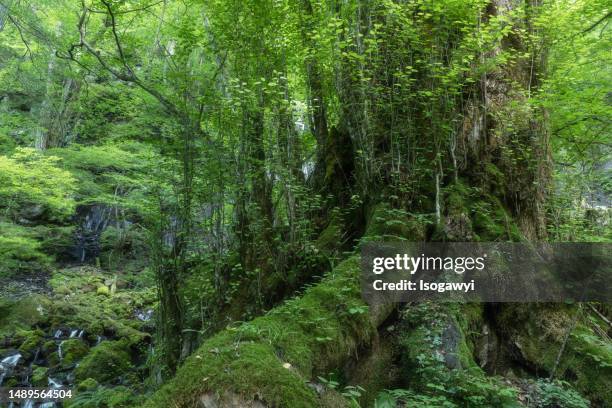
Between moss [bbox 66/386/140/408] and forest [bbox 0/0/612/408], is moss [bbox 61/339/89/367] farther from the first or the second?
moss [bbox 66/386/140/408]

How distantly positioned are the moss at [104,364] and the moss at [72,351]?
0.31m

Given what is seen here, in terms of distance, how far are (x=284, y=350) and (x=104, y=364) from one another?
21.6 ft

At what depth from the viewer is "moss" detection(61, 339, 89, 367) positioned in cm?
885

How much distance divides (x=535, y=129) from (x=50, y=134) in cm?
1518

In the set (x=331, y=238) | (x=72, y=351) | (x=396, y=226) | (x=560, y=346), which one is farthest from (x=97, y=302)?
(x=560, y=346)

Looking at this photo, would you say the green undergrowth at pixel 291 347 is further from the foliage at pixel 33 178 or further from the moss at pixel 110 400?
the foliage at pixel 33 178

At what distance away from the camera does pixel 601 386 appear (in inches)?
172

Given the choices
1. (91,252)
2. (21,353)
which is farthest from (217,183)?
(91,252)

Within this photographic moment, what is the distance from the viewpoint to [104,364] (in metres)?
8.40

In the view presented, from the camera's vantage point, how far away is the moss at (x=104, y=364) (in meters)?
8.12

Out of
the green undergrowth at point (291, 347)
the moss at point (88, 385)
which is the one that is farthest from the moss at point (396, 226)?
the moss at point (88, 385)

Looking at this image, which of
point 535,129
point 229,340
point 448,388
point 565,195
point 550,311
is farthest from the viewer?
point 565,195

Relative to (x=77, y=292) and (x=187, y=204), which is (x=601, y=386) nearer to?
(x=187, y=204)

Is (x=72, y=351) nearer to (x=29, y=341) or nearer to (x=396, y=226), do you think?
(x=29, y=341)
